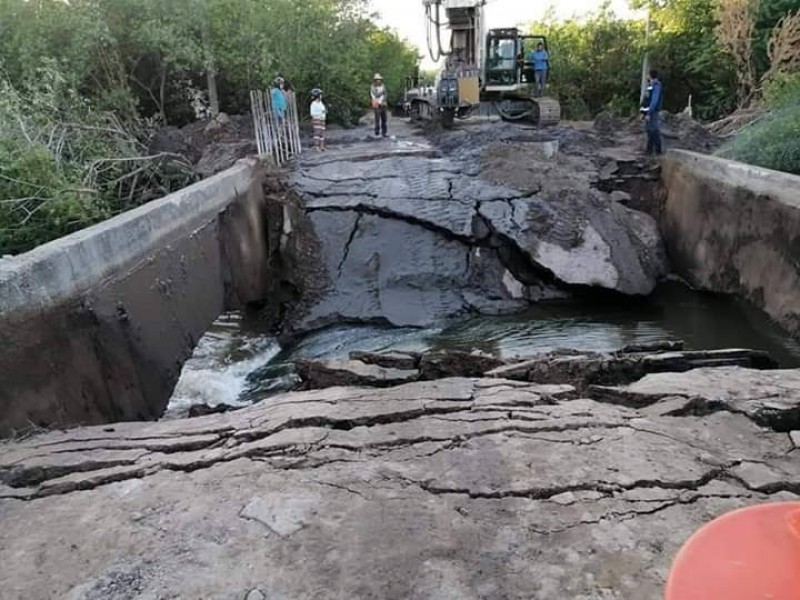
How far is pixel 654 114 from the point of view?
9734 mm

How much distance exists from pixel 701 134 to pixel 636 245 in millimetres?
3850

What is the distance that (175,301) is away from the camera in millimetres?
5230

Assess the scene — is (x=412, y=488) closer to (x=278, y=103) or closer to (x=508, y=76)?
(x=278, y=103)

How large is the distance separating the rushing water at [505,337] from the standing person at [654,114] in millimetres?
3124

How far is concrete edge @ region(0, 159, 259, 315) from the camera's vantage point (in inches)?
132

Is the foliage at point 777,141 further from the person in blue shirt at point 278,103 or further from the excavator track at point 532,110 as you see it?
the person in blue shirt at point 278,103

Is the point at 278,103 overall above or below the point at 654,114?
above

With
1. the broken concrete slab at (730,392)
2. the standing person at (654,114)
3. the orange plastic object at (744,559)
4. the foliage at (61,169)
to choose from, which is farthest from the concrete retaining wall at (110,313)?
the standing person at (654,114)

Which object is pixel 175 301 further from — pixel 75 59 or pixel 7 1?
pixel 7 1

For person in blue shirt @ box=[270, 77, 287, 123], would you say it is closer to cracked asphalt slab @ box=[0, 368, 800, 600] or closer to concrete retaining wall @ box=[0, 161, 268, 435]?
concrete retaining wall @ box=[0, 161, 268, 435]

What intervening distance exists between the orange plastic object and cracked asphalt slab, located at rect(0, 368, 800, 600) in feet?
2.51

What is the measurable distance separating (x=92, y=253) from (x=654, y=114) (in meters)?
→ 8.75

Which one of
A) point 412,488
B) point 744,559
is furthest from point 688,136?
point 744,559

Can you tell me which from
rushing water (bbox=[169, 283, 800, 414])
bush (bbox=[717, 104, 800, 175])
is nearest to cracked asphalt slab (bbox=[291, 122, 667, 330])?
rushing water (bbox=[169, 283, 800, 414])
